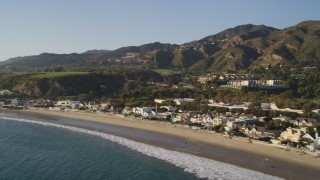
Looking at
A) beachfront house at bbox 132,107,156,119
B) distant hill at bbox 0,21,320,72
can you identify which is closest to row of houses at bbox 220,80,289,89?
beachfront house at bbox 132,107,156,119

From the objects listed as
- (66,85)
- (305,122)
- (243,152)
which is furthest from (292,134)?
(66,85)

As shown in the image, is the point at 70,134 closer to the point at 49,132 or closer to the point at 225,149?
the point at 49,132

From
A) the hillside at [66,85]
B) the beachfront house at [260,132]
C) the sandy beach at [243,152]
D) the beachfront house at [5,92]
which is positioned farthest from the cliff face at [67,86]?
the beachfront house at [260,132]

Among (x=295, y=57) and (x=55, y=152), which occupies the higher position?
(x=295, y=57)

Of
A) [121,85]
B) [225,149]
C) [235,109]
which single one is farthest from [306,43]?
[225,149]

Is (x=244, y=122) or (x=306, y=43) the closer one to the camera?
(x=244, y=122)

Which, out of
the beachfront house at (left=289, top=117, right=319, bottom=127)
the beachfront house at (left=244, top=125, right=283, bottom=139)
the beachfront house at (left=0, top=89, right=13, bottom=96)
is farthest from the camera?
the beachfront house at (left=0, top=89, right=13, bottom=96)

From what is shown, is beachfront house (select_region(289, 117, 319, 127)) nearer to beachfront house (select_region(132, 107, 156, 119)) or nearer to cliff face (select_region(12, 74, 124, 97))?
beachfront house (select_region(132, 107, 156, 119))

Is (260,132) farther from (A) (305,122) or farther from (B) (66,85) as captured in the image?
(B) (66,85)
